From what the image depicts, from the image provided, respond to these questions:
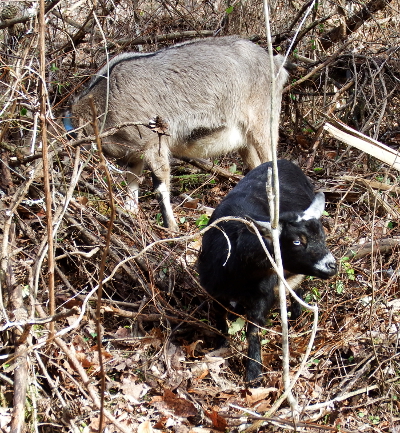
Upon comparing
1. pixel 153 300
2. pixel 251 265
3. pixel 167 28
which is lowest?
pixel 153 300

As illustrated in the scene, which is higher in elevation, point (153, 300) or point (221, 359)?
point (153, 300)

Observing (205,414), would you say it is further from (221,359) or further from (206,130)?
(206,130)

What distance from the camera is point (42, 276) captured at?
4.32m

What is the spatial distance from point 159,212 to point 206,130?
44.7 inches

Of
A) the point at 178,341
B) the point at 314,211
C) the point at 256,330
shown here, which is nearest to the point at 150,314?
the point at 178,341

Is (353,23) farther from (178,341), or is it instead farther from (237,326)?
(178,341)

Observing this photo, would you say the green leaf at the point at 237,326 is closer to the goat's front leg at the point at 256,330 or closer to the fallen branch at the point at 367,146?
the goat's front leg at the point at 256,330

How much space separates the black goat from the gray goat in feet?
6.78

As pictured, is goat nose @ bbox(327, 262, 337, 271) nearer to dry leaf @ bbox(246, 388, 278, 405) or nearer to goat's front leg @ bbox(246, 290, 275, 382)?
goat's front leg @ bbox(246, 290, 275, 382)

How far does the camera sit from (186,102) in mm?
6766

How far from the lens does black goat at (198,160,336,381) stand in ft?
13.0

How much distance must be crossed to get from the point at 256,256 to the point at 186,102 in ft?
10.5

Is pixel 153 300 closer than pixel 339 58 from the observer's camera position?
Yes

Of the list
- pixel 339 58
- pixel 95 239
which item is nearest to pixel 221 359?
pixel 95 239
